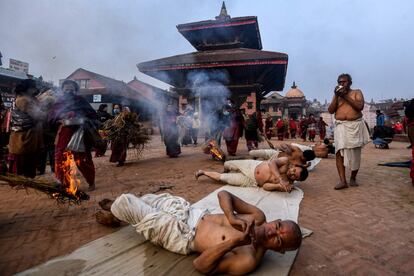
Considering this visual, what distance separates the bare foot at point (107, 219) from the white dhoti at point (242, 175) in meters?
2.41

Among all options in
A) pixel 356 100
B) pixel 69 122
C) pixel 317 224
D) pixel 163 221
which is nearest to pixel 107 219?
pixel 163 221

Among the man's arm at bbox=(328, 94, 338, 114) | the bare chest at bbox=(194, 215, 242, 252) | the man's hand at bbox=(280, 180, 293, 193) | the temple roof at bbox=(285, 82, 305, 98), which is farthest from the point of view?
the temple roof at bbox=(285, 82, 305, 98)

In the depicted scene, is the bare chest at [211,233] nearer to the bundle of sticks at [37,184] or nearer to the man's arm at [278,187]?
the bundle of sticks at [37,184]

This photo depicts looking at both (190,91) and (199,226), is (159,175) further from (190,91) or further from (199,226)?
(190,91)

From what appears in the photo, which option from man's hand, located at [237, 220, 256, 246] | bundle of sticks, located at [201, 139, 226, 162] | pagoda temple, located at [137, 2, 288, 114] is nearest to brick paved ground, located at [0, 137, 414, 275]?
man's hand, located at [237, 220, 256, 246]

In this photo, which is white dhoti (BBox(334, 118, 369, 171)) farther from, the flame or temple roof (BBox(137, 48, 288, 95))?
temple roof (BBox(137, 48, 288, 95))

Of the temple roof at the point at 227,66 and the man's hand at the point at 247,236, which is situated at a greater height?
the temple roof at the point at 227,66

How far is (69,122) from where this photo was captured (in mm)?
4488

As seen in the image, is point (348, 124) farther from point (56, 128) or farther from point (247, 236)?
point (56, 128)

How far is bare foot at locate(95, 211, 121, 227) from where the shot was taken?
9.82 ft

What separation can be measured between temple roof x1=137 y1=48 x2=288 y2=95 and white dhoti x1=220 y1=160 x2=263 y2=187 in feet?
29.1

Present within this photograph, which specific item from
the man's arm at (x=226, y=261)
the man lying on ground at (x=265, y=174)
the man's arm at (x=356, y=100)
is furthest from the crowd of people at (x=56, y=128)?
the man's arm at (x=356, y=100)

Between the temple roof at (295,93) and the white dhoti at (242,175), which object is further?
the temple roof at (295,93)

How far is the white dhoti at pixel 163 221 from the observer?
2.41 metres
